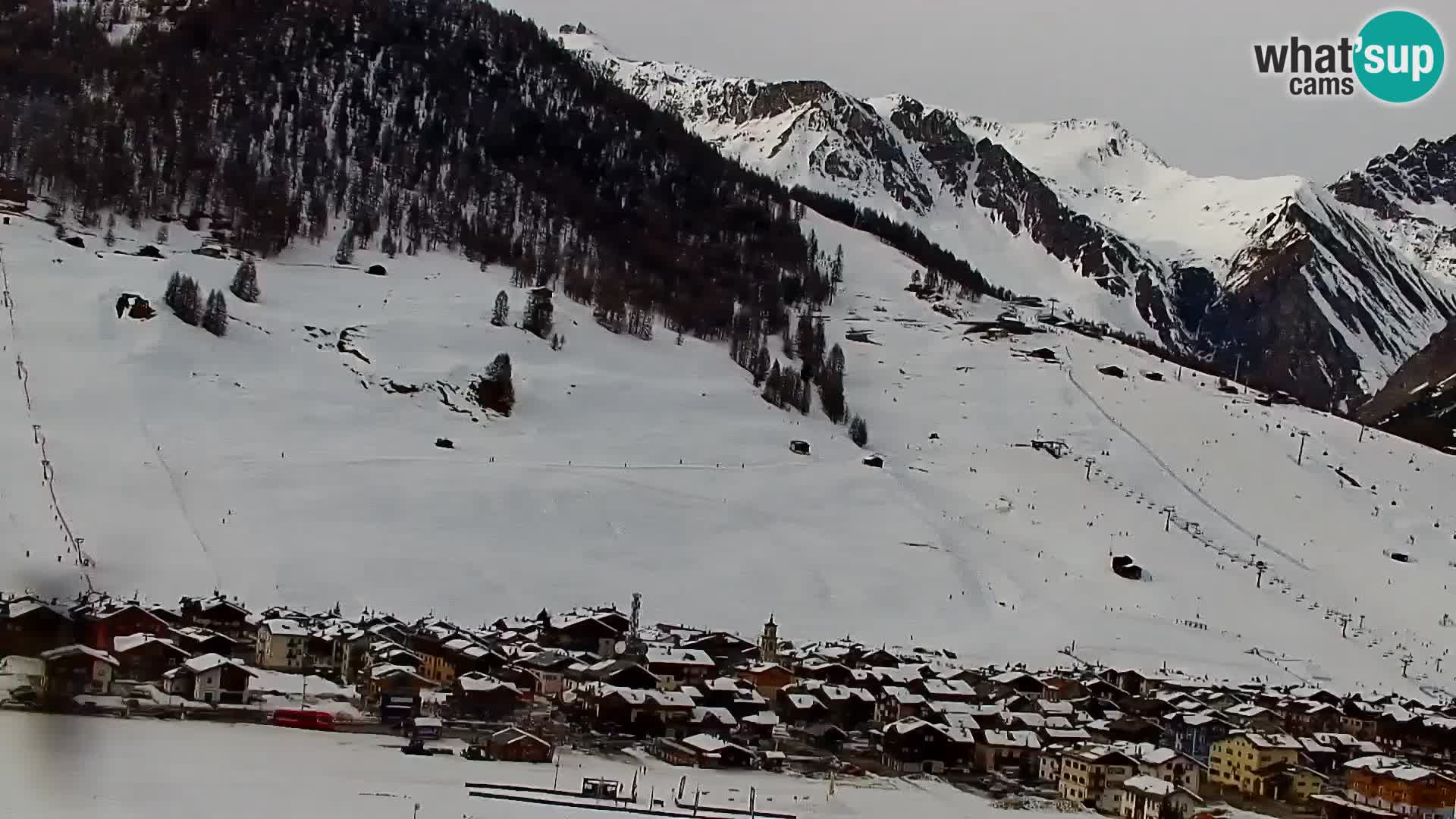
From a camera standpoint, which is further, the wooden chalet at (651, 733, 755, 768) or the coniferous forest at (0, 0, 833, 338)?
the coniferous forest at (0, 0, 833, 338)

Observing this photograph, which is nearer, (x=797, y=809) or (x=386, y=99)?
(x=797, y=809)

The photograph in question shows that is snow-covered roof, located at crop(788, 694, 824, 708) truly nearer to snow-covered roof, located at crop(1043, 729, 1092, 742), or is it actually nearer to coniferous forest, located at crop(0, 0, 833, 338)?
snow-covered roof, located at crop(1043, 729, 1092, 742)

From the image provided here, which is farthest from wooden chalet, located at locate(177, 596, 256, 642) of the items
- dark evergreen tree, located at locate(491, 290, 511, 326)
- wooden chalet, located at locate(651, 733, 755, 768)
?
dark evergreen tree, located at locate(491, 290, 511, 326)

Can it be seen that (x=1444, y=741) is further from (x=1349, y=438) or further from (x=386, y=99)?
(x=386, y=99)

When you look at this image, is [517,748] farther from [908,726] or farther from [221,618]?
[221,618]

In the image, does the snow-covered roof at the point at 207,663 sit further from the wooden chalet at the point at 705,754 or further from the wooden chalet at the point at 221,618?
the wooden chalet at the point at 705,754

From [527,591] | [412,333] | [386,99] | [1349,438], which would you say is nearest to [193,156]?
[386,99]
